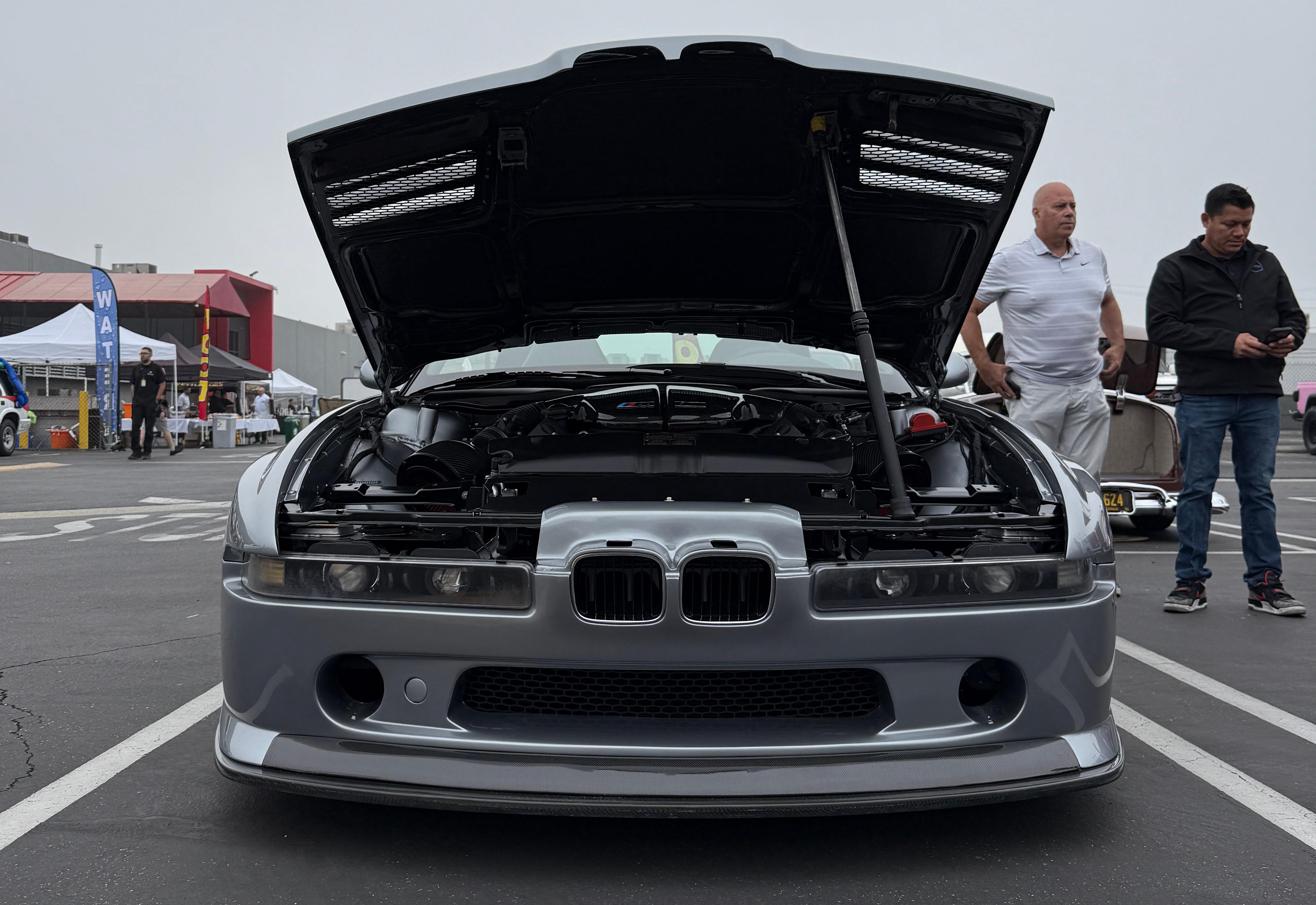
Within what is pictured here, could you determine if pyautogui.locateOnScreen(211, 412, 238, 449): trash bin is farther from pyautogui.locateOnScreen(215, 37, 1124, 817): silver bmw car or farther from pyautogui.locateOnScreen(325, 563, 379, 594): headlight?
pyautogui.locateOnScreen(325, 563, 379, 594): headlight

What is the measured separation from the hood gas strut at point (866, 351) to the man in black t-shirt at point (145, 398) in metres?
16.3

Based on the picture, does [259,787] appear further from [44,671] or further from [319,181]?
[44,671]

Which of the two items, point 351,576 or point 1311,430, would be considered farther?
point 1311,430

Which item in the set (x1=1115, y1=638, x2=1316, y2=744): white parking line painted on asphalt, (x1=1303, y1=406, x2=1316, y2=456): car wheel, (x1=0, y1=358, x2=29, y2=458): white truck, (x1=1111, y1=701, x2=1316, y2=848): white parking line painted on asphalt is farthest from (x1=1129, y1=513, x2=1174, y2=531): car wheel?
(x1=0, y1=358, x2=29, y2=458): white truck

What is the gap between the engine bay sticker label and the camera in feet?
10.0

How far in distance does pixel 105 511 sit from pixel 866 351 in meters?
8.76

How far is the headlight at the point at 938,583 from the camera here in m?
2.21

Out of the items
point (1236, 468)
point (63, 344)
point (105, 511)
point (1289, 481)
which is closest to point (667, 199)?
point (1236, 468)

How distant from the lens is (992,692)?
2391 millimetres

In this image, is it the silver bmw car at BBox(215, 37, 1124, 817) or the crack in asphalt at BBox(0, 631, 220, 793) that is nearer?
the silver bmw car at BBox(215, 37, 1124, 817)

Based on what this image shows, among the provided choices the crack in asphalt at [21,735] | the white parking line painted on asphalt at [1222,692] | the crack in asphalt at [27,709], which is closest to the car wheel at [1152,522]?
the white parking line painted on asphalt at [1222,692]

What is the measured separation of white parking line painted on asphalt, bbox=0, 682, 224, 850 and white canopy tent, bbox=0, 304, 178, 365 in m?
19.0

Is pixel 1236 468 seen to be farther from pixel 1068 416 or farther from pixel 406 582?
pixel 406 582

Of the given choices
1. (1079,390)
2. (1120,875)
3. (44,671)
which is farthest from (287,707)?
(1079,390)
